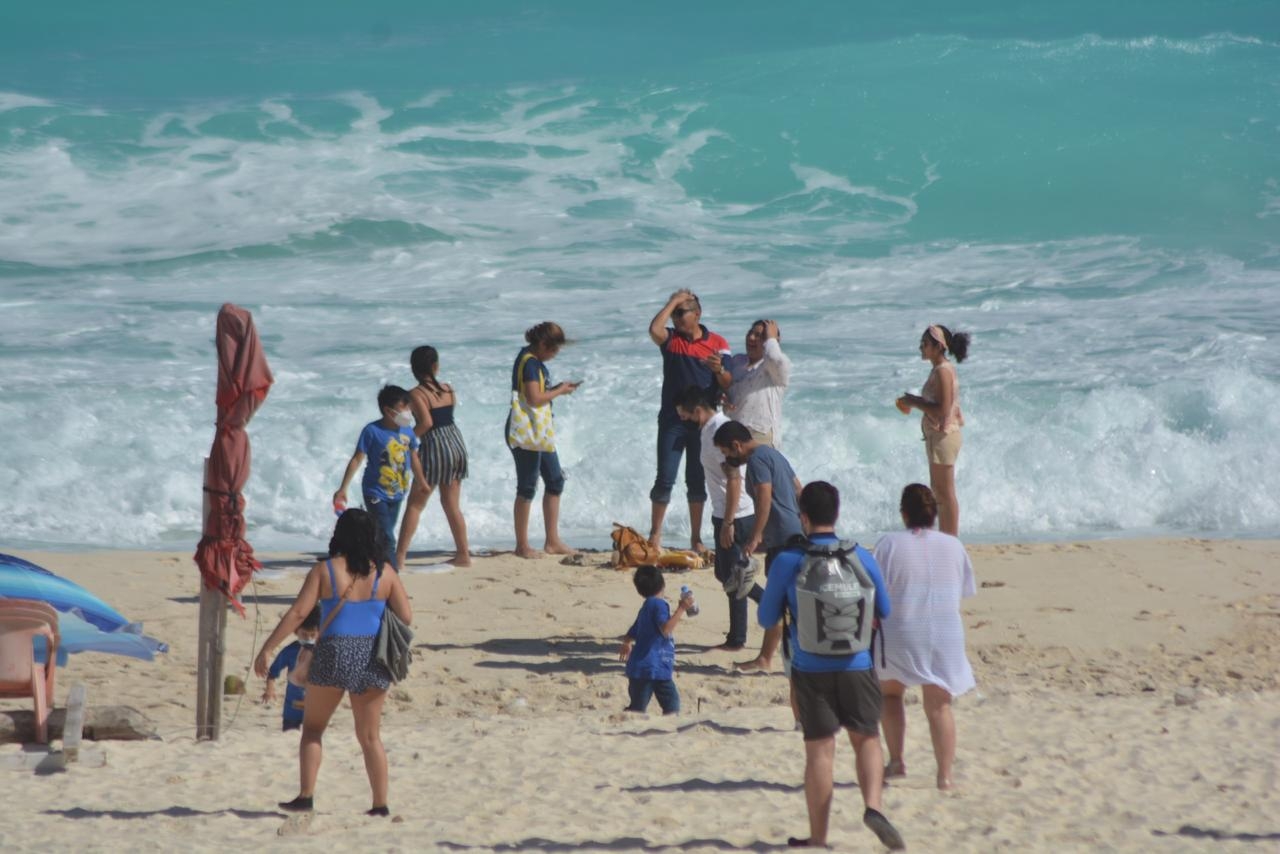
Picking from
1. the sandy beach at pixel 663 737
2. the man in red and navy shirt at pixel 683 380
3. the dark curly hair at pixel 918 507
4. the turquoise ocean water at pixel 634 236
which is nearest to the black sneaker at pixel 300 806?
the sandy beach at pixel 663 737

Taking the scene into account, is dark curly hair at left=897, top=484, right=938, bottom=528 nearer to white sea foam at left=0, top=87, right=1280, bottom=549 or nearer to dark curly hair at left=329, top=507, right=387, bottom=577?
dark curly hair at left=329, top=507, right=387, bottom=577

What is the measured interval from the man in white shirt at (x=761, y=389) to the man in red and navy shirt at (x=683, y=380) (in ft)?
0.68

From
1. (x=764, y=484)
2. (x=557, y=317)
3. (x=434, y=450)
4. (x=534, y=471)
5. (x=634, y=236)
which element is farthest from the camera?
(x=634, y=236)

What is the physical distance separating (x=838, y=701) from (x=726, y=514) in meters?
2.86

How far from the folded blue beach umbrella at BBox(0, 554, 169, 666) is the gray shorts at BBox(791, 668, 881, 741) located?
3430mm

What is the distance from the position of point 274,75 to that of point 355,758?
2276 cm

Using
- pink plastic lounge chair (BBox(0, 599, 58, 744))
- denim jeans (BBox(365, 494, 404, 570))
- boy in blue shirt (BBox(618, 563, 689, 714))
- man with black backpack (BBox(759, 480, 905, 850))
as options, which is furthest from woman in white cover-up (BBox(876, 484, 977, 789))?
denim jeans (BBox(365, 494, 404, 570))

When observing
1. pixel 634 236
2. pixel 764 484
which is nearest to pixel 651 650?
pixel 764 484

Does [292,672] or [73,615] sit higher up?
[73,615]

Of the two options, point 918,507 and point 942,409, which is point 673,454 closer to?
point 942,409

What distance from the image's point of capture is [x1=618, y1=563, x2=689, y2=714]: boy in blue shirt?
23.2ft

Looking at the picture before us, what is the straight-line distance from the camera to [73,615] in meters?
7.19

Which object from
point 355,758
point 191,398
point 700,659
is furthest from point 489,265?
point 355,758

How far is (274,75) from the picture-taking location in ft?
89.7
